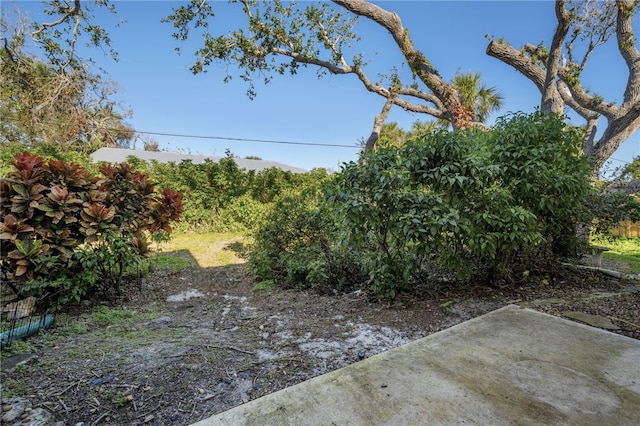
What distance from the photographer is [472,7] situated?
6.51 m

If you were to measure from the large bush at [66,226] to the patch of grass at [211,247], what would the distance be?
2607 mm

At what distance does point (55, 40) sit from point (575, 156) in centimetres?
981

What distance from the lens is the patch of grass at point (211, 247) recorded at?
6.31 meters

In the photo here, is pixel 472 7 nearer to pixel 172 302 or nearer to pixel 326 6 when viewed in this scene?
pixel 326 6

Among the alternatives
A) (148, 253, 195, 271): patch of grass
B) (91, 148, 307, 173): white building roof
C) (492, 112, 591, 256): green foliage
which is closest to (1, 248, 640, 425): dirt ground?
(492, 112, 591, 256): green foliage

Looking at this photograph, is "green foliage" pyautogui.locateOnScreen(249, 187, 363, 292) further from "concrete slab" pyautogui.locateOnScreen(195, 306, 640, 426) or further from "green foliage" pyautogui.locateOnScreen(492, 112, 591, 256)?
"concrete slab" pyautogui.locateOnScreen(195, 306, 640, 426)

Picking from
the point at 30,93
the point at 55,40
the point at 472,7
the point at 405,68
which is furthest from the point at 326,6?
the point at 30,93

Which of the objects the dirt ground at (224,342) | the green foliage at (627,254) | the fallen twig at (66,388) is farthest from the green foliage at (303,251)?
the green foliage at (627,254)

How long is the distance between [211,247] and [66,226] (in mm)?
4180

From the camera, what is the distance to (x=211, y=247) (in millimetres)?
7230

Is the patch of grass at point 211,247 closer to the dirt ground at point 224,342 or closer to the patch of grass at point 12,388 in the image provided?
the dirt ground at point 224,342

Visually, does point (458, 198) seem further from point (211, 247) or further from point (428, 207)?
point (211, 247)

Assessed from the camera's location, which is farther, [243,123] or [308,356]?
[243,123]

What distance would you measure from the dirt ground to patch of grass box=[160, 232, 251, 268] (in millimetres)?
2276
